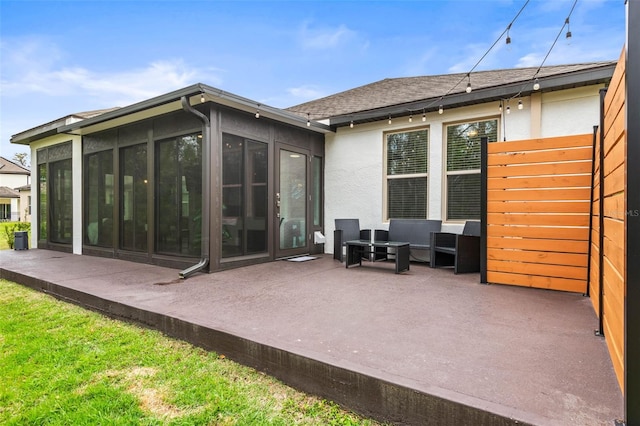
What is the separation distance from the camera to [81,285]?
394 cm

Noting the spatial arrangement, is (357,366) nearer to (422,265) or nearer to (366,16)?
(422,265)

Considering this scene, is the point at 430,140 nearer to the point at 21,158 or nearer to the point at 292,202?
the point at 292,202

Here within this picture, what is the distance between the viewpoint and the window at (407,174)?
5.93 meters

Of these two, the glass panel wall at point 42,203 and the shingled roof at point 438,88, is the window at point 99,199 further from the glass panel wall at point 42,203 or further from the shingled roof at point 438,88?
the shingled roof at point 438,88

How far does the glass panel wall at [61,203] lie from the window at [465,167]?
7.93m

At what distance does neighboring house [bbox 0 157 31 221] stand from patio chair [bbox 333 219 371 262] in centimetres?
2886

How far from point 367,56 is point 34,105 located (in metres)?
14.8

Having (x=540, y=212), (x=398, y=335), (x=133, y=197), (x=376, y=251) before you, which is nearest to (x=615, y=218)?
(x=398, y=335)

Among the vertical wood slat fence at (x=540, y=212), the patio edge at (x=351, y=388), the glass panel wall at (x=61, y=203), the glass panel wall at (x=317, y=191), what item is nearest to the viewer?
the patio edge at (x=351, y=388)

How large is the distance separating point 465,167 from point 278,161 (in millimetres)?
3209

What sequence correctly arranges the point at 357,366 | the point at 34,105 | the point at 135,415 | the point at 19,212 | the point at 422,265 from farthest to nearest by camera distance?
the point at 19,212, the point at 34,105, the point at 422,265, the point at 357,366, the point at 135,415

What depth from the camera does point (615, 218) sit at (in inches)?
70.1

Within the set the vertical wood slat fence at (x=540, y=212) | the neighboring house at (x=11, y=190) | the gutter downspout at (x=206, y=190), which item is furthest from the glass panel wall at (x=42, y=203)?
the neighboring house at (x=11, y=190)

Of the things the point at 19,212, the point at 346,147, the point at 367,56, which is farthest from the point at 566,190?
the point at 19,212
